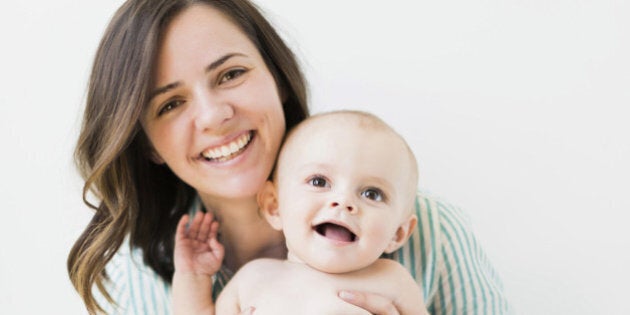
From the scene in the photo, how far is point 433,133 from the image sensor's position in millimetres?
2297

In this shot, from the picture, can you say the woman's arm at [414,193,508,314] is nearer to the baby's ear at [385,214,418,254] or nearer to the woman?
the woman

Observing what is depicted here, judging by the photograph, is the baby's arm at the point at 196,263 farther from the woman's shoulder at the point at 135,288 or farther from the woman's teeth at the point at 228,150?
the woman's teeth at the point at 228,150

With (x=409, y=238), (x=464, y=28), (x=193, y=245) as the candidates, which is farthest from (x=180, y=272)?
(x=464, y=28)

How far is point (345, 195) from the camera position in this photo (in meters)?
1.25

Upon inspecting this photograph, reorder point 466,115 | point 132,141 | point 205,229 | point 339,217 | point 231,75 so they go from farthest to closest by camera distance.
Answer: point 466,115 → point 205,229 → point 132,141 → point 231,75 → point 339,217

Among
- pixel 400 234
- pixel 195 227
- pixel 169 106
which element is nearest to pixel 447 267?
pixel 400 234

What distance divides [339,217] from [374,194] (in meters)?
0.11

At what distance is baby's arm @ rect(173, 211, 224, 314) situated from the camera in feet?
4.97

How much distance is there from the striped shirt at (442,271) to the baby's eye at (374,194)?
31 cm

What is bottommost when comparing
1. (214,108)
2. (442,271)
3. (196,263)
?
(442,271)

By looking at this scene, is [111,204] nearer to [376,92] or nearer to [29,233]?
[29,233]

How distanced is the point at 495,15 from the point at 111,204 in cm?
140

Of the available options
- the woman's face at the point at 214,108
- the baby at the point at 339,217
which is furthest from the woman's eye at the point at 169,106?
the baby at the point at 339,217

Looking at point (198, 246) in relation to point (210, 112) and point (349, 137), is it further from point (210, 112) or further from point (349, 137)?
point (349, 137)
